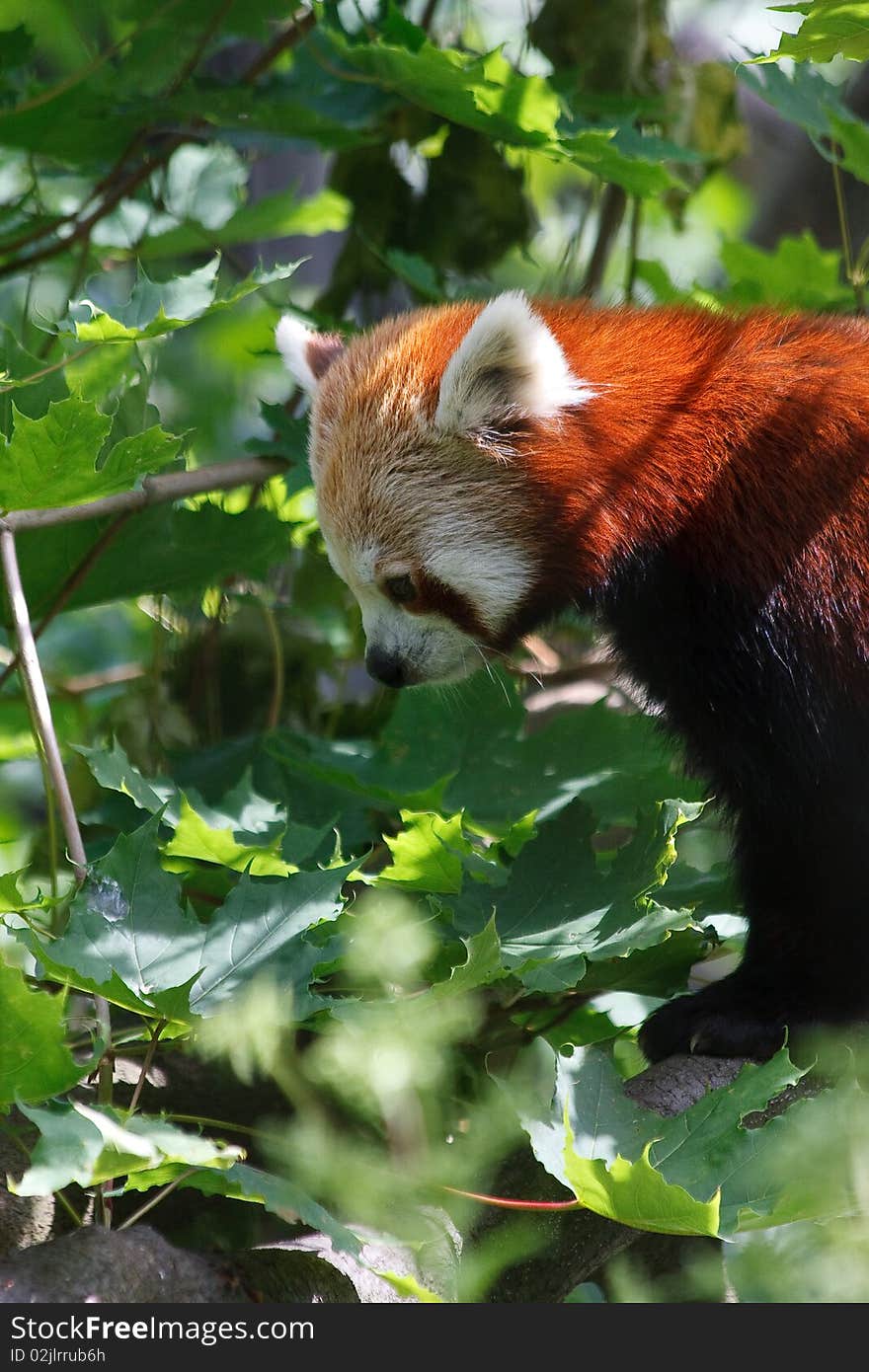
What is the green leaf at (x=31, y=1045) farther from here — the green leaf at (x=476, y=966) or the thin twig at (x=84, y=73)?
the thin twig at (x=84, y=73)

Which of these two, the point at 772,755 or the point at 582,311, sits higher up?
A: the point at 582,311

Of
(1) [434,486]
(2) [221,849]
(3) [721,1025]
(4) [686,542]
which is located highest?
(4) [686,542]

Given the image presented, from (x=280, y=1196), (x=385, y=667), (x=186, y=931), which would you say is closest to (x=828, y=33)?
(x=385, y=667)

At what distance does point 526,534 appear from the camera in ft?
7.43

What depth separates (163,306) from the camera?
1999 mm

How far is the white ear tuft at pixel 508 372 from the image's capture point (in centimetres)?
208

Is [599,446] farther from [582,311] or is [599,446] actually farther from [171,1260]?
[171,1260]

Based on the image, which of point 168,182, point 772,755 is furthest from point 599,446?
point 168,182

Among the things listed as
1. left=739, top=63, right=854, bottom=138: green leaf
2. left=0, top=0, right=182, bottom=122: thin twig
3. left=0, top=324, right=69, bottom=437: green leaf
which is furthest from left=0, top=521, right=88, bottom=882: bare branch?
left=739, top=63, right=854, bottom=138: green leaf

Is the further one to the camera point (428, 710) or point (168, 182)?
point (168, 182)

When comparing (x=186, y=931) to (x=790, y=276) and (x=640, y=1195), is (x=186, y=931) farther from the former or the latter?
(x=790, y=276)

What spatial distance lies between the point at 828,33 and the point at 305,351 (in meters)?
1.25

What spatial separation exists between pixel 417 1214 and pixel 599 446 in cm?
115

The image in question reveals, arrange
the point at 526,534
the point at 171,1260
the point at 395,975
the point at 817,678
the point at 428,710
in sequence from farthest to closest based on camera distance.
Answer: the point at 428,710 < the point at 526,534 < the point at 817,678 < the point at 395,975 < the point at 171,1260
